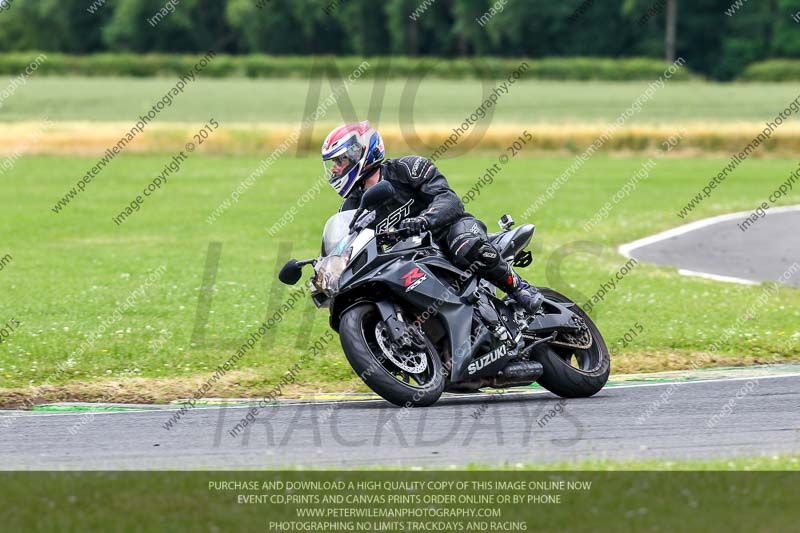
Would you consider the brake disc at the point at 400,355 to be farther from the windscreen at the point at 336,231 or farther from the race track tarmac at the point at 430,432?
the windscreen at the point at 336,231

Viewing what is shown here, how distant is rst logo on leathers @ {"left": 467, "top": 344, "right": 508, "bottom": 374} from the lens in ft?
30.4

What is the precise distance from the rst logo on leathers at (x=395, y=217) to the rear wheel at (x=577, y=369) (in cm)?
146

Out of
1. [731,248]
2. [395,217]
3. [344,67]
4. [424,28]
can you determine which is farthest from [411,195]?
[424,28]

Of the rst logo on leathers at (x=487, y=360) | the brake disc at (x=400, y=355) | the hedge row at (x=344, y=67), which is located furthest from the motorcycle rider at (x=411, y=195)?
the hedge row at (x=344, y=67)

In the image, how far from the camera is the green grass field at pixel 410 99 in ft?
189

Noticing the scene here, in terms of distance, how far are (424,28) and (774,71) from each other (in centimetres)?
3570

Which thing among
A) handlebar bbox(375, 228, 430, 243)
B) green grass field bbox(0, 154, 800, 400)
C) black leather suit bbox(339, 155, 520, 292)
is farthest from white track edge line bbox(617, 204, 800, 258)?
handlebar bbox(375, 228, 430, 243)

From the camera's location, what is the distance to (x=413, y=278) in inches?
356

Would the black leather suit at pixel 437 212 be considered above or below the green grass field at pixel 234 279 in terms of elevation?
above
